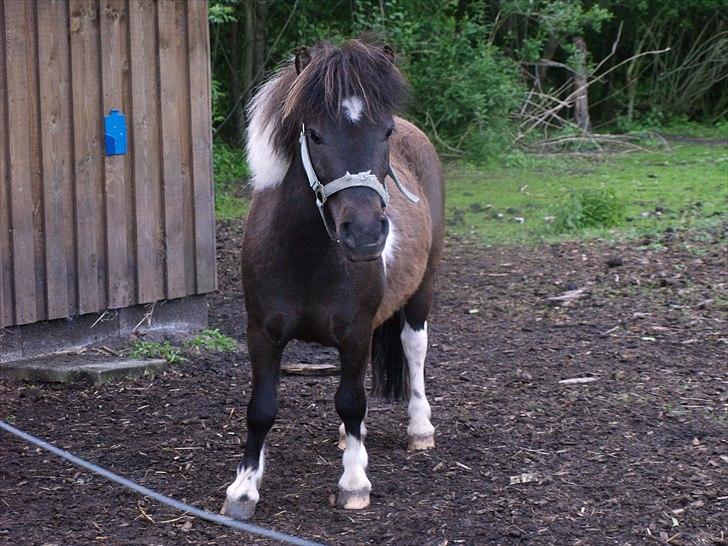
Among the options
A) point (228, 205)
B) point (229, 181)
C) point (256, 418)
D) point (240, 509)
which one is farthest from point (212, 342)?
point (229, 181)

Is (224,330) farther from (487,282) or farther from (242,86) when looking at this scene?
(242,86)

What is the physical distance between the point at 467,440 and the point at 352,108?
2076 millimetres

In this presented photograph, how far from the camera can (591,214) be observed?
10570mm

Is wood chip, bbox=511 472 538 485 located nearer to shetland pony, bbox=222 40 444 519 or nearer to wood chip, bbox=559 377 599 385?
shetland pony, bbox=222 40 444 519

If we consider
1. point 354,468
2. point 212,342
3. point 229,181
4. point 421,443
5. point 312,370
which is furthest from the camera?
point 229,181

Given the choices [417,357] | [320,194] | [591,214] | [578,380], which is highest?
[320,194]

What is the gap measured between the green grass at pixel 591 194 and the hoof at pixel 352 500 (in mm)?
6059

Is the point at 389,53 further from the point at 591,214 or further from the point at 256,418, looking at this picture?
the point at 591,214

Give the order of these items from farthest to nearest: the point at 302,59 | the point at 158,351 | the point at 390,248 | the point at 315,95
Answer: the point at 158,351, the point at 390,248, the point at 302,59, the point at 315,95

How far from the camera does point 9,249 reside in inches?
241

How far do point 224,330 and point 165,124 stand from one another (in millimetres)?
1553

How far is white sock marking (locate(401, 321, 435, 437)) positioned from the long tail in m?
0.05

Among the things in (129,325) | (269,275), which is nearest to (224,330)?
(129,325)

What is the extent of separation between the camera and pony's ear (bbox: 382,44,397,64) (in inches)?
167
